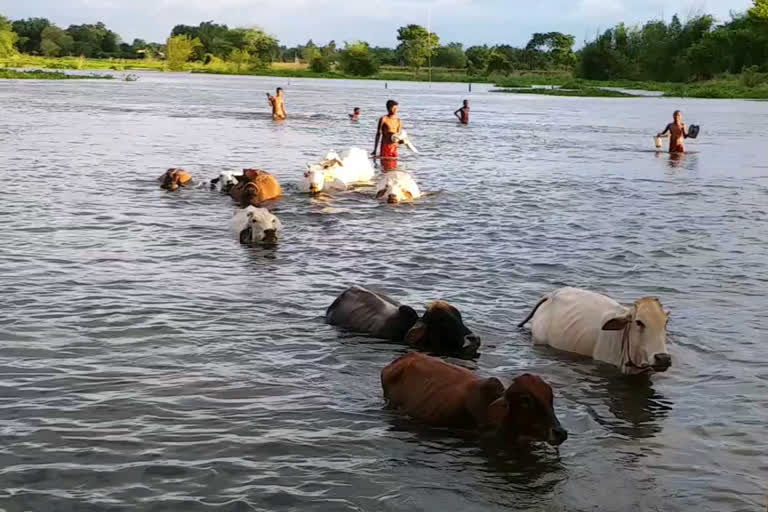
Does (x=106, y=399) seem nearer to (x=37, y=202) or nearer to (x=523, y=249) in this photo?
(x=523, y=249)

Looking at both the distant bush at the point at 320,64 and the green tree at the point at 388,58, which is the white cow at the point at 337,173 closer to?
the distant bush at the point at 320,64

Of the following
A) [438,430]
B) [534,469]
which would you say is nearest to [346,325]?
[438,430]

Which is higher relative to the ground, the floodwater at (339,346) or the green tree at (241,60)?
the green tree at (241,60)

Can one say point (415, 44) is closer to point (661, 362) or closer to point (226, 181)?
point (226, 181)

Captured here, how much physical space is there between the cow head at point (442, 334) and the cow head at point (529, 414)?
1.97 meters

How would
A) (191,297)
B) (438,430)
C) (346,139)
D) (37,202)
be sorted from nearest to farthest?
(438,430) < (191,297) < (37,202) < (346,139)

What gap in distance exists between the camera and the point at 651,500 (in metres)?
5.63

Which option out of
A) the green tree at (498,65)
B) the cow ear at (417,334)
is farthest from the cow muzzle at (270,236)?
the green tree at (498,65)

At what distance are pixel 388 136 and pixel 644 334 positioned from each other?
16225 mm

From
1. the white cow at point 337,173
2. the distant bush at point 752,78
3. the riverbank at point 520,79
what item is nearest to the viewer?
the white cow at point 337,173

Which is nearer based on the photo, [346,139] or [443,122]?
[346,139]

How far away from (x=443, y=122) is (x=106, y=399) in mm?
34961

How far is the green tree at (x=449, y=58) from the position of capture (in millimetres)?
162625

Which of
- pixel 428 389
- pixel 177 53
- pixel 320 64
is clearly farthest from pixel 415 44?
pixel 428 389
